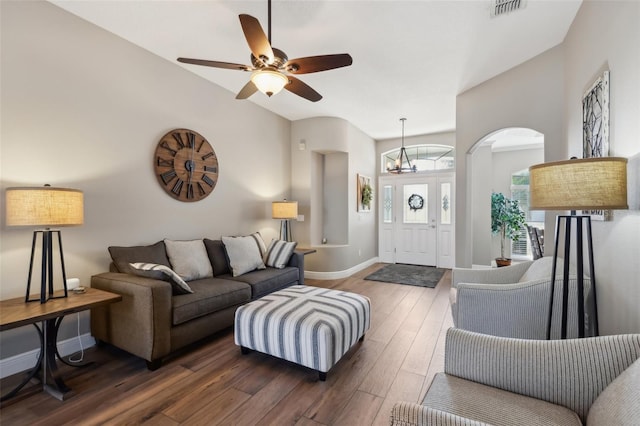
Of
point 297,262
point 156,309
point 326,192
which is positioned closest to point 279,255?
point 297,262

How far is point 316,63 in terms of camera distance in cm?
210

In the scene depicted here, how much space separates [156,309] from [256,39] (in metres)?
2.04

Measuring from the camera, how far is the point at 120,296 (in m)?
2.17

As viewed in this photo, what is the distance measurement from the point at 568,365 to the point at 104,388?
2682mm

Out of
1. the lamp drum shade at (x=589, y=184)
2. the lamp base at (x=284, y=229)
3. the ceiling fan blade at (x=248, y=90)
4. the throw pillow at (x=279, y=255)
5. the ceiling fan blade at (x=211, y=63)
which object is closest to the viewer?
the lamp drum shade at (x=589, y=184)

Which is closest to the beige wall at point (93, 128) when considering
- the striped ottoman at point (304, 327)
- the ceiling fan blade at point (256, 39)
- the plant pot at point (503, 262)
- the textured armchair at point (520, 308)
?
the striped ottoman at point (304, 327)

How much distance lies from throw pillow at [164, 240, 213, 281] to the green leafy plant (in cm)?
353

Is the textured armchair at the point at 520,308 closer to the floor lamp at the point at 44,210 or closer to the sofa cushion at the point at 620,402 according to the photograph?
the sofa cushion at the point at 620,402

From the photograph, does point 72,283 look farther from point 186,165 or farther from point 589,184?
point 589,184

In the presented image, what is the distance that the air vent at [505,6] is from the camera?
7.14ft

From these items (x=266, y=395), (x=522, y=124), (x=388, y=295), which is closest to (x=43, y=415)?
(x=266, y=395)

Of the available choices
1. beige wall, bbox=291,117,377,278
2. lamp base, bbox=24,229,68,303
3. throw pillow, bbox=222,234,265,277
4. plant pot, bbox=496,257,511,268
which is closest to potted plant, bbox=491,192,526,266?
plant pot, bbox=496,257,511,268

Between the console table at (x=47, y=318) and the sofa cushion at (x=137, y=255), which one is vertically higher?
the sofa cushion at (x=137, y=255)

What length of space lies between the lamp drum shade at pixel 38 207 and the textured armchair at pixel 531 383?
2366mm
